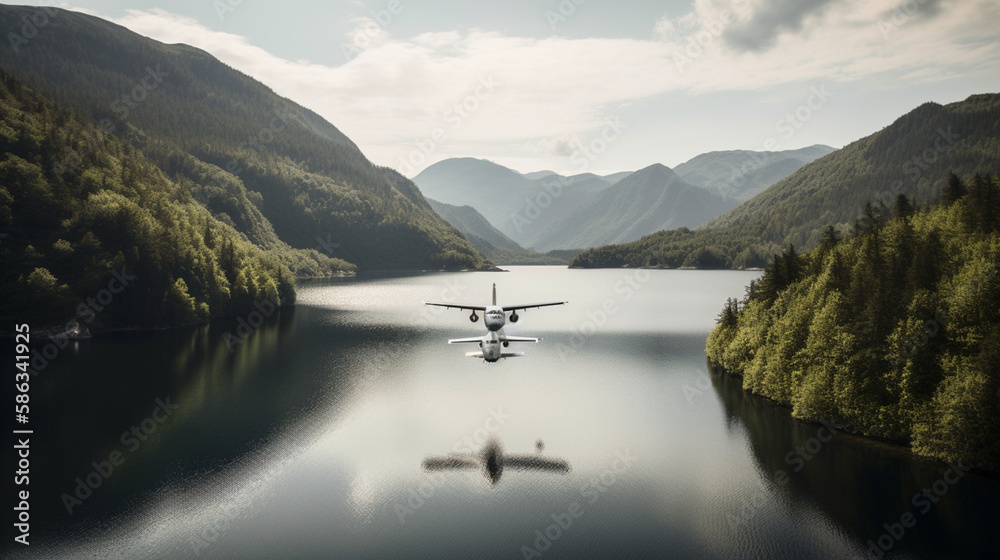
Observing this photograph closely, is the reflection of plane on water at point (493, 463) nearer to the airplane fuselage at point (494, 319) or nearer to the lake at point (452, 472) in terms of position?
the lake at point (452, 472)

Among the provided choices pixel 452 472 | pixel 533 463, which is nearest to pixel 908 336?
pixel 533 463

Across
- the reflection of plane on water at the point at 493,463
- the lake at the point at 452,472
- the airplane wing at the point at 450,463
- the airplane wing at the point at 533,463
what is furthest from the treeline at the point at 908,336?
the airplane wing at the point at 450,463

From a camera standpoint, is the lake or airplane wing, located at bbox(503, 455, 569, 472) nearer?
the lake

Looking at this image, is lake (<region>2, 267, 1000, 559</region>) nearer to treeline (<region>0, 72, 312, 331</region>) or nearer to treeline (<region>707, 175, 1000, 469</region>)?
treeline (<region>707, 175, 1000, 469</region>)

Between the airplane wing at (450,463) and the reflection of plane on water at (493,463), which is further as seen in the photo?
the airplane wing at (450,463)

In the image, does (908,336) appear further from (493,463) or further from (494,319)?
(494,319)

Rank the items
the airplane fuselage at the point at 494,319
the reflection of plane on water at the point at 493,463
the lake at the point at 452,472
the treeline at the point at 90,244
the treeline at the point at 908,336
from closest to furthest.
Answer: the lake at the point at 452,472
the treeline at the point at 908,336
the reflection of plane on water at the point at 493,463
the airplane fuselage at the point at 494,319
the treeline at the point at 90,244

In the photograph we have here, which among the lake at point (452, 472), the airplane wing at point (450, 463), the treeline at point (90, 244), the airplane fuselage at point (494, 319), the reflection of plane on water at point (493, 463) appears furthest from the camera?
the treeline at point (90, 244)

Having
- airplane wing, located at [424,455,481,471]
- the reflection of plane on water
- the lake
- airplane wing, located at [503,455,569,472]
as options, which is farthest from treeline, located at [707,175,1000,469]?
airplane wing, located at [424,455,481,471]
